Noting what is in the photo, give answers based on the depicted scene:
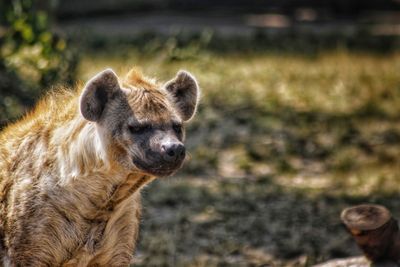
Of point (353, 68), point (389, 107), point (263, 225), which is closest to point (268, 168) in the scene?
point (263, 225)

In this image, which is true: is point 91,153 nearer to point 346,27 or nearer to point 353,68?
point 353,68

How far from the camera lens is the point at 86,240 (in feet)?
13.3

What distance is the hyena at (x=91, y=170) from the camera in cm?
384

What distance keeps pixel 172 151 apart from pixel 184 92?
0.49 meters

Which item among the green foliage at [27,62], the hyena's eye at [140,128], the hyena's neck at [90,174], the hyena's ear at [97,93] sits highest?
the hyena's ear at [97,93]

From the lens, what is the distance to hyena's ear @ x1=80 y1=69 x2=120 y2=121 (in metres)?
3.85

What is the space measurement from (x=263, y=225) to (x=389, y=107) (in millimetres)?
2947

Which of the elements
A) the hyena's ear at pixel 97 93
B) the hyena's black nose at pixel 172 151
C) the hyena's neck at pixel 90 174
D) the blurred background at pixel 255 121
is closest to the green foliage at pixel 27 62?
the blurred background at pixel 255 121

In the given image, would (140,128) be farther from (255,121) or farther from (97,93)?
(255,121)

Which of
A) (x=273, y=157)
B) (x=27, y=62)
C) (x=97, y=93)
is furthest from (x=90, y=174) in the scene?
(x=273, y=157)

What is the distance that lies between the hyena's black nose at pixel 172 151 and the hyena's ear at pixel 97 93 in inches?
13.9

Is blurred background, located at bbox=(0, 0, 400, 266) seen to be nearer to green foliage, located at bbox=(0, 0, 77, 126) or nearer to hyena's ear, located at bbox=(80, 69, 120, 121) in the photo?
green foliage, located at bbox=(0, 0, 77, 126)

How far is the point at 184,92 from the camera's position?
4.13 m

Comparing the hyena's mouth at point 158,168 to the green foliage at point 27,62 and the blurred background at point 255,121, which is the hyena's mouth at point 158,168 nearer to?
the blurred background at point 255,121
